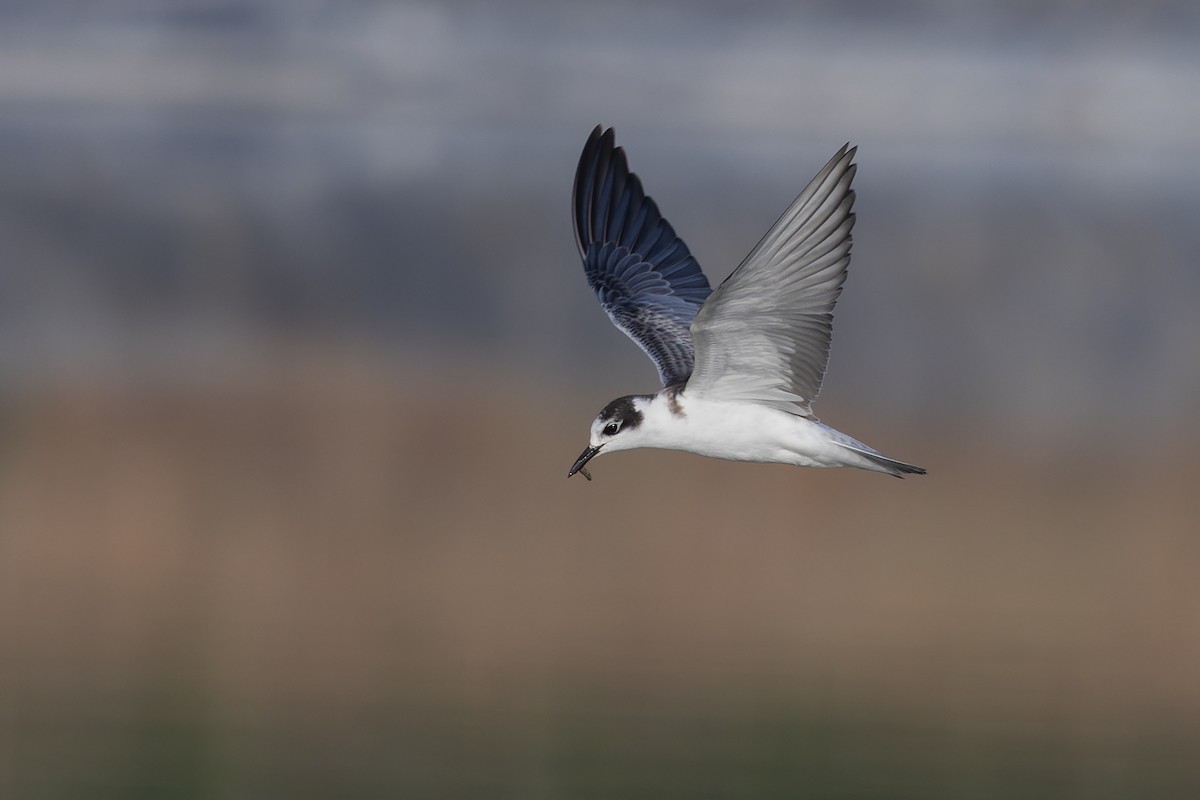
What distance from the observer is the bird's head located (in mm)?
7043

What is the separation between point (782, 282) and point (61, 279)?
14.5 metres

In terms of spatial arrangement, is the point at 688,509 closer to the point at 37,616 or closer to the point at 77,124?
the point at 37,616

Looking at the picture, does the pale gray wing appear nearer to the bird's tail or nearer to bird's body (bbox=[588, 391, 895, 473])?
bird's body (bbox=[588, 391, 895, 473])

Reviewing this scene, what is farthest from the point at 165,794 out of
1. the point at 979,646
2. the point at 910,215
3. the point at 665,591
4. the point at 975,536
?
the point at 910,215

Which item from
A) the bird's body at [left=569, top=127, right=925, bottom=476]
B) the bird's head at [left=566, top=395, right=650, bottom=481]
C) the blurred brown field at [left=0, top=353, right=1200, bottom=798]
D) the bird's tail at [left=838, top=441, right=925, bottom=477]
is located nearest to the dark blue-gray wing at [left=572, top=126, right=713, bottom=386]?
the bird's body at [left=569, top=127, right=925, bottom=476]

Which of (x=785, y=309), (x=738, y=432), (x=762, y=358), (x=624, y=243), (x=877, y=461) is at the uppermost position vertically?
(x=624, y=243)

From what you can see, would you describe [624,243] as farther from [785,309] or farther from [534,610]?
[534,610]

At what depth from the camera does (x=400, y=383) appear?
16.2 meters

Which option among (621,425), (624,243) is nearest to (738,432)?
(621,425)

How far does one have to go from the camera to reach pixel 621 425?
7.06 m

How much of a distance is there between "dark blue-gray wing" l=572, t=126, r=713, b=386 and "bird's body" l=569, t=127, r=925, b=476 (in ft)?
0.75

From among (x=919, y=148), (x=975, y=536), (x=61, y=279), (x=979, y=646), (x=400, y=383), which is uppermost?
(x=919, y=148)

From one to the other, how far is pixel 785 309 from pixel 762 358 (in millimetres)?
230

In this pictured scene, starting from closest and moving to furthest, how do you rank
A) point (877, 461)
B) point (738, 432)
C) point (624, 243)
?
1. point (877, 461)
2. point (738, 432)
3. point (624, 243)
